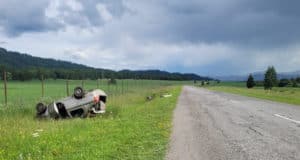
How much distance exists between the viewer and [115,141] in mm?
8969

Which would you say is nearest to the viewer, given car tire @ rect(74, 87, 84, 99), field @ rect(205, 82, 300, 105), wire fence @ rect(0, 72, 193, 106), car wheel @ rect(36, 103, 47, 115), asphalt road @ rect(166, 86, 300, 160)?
asphalt road @ rect(166, 86, 300, 160)

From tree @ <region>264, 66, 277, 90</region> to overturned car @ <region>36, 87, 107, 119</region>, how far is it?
92.5 m

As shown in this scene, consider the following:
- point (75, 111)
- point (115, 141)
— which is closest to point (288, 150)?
point (115, 141)

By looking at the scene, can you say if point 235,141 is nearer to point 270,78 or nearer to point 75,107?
point 75,107

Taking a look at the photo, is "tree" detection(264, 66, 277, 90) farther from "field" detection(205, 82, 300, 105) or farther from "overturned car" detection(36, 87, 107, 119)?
"overturned car" detection(36, 87, 107, 119)

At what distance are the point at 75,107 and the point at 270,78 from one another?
314 ft

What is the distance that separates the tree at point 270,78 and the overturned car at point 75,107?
9252cm

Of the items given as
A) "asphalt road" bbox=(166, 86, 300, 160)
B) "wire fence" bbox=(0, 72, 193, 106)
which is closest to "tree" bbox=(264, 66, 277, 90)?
"wire fence" bbox=(0, 72, 193, 106)

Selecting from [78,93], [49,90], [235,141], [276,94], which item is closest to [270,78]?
[276,94]

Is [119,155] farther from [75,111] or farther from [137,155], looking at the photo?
[75,111]

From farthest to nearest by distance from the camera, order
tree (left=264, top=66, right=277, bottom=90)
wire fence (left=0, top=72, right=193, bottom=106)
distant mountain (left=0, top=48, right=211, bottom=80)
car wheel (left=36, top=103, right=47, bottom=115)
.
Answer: tree (left=264, top=66, right=277, bottom=90) < distant mountain (left=0, top=48, right=211, bottom=80) < wire fence (left=0, top=72, right=193, bottom=106) < car wheel (left=36, top=103, right=47, bottom=115)

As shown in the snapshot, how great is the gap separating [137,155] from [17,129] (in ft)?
17.9

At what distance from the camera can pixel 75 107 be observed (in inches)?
661

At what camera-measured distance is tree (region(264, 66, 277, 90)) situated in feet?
341
